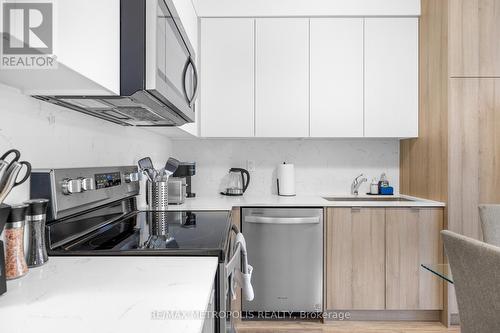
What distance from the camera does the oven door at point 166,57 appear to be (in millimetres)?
923

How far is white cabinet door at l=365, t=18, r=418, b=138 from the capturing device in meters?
2.50

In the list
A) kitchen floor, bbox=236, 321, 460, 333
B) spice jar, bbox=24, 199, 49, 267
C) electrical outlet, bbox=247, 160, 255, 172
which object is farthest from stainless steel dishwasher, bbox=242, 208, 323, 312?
spice jar, bbox=24, 199, 49, 267

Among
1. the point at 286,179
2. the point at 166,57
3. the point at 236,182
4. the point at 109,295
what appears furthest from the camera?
the point at 236,182

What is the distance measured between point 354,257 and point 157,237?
157 centimetres

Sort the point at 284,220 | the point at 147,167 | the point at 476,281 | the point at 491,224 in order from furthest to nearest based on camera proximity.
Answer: the point at 284,220
the point at 147,167
the point at 491,224
the point at 476,281

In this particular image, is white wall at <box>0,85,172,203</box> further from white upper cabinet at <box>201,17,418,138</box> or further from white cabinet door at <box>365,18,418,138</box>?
white cabinet door at <box>365,18,418,138</box>

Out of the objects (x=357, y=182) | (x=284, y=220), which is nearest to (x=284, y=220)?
(x=284, y=220)

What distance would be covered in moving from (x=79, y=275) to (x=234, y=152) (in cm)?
214

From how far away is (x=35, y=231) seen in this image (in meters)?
0.88

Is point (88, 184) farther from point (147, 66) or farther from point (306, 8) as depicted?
point (306, 8)

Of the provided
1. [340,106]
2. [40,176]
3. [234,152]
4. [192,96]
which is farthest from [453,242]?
[234,152]

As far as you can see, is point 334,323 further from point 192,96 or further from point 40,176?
point 40,176

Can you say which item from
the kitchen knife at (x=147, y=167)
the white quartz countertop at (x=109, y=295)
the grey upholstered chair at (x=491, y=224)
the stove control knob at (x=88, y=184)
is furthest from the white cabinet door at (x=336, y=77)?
the white quartz countertop at (x=109, y=295)

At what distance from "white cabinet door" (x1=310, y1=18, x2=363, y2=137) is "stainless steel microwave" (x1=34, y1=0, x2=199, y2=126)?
57.6 inches
